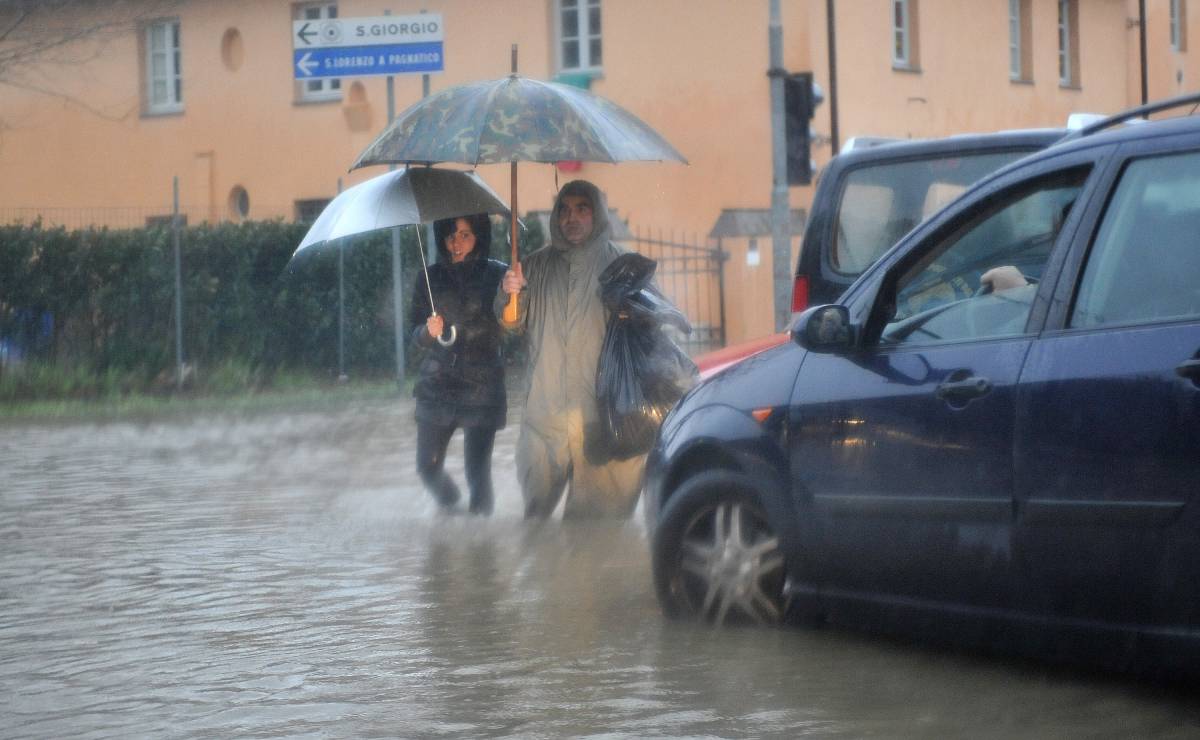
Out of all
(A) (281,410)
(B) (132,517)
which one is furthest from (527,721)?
(A) (281,410)

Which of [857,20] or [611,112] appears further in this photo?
[857,20]

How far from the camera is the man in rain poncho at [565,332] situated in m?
9.38

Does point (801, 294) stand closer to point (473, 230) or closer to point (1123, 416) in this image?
point (473, 230)

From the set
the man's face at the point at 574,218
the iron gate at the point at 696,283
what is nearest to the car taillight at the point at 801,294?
the man's face at the point at 574,218

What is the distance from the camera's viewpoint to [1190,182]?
5309 mm

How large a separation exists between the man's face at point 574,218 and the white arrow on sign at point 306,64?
840cm

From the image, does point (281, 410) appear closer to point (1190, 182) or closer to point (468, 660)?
point (468, 660)

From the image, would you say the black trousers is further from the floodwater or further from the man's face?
the man's face

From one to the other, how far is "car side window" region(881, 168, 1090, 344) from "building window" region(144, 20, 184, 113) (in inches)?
1078

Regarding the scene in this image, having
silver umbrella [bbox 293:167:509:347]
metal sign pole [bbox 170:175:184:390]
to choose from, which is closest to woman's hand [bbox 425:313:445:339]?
silver umbrella [bbox 293:167:509:347]

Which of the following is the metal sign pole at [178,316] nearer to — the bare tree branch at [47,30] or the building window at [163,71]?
the bare tree branch at [47,30]

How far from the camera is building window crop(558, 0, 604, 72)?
93.2 ft

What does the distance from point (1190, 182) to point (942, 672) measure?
65.4 inches

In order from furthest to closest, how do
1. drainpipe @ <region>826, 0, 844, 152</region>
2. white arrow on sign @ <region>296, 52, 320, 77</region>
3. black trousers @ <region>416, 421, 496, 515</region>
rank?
drainpipe @ <region>826, 0, 844, 152</region>
white arrow on sign @ <region>296, 52, 320, 77</region>
black trousers @ <region>416, 421, 496, 515</region>
